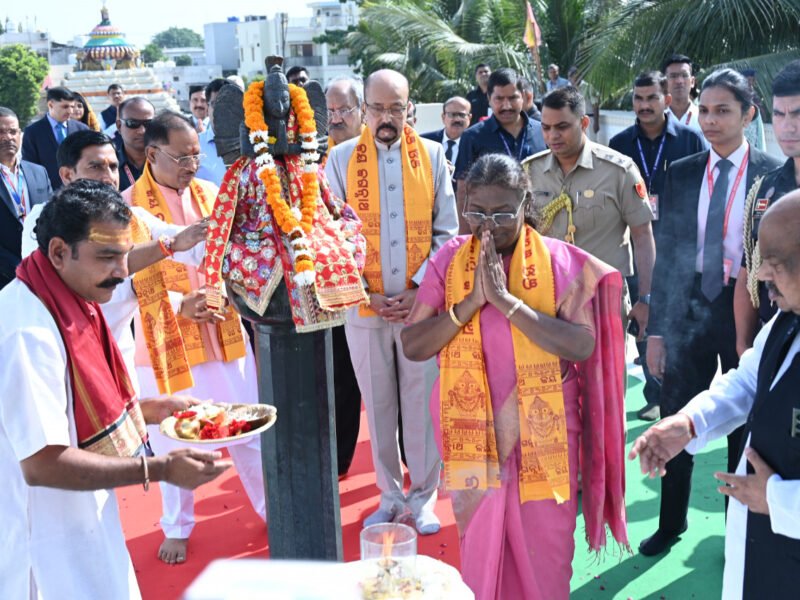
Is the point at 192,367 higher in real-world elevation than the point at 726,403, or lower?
lower

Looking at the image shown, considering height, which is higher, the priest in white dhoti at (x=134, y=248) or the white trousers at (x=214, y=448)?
the priest in white dhoti at (x=134, y=248)

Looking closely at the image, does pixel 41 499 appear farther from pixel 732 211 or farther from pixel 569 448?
pixel 732 211

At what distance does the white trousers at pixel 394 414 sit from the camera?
4.69m

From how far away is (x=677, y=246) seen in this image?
4414 mm

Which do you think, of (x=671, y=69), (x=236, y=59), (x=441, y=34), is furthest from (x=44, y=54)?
(x=671, y=69)

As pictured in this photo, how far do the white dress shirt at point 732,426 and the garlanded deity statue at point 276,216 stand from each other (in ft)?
3.95

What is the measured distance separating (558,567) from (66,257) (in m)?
2.09

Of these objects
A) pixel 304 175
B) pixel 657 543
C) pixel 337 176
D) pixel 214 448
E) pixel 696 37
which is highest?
pixel 696 37

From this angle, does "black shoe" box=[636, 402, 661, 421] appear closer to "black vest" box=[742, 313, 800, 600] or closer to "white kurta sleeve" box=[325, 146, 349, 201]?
"white kurta sleeve" box=[325, 146, 349, 201]

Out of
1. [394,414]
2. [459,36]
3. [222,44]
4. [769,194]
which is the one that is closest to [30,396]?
[394,414]

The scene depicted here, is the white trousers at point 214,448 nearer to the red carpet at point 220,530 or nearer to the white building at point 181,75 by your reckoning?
the red carpet at point 220,530

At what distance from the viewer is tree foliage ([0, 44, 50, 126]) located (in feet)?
144

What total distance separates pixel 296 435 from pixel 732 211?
2.42 meters

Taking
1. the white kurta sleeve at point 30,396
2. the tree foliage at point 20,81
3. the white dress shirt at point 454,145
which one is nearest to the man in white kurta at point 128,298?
the white kurta sleeve at point 30,396
